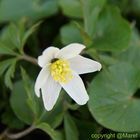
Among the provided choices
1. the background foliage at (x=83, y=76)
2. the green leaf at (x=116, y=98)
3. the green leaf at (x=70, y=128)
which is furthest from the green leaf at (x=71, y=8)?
the green leaf at (x=70, y=128)

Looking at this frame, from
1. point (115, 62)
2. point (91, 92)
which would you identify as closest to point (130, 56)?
point (115, 62)

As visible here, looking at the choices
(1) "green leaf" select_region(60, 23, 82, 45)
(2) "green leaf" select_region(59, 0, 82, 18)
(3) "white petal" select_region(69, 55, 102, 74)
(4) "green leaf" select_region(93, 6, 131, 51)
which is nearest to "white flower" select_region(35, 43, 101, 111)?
(3) "white petal" select_region(69, 55, 102, 74)

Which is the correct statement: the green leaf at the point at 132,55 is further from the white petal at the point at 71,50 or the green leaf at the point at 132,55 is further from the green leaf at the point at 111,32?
the white petal at the point at 71,50

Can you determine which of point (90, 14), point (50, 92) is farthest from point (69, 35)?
point (50, 92)

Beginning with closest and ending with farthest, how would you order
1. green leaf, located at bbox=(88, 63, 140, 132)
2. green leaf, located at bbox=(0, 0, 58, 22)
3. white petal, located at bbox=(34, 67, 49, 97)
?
1. white petal, located at bbox=(34, 67, 49, 97)
2. green leaf, located at bbox=(88, 63, 140, 132)
3. green leaf, located at bbox=(0, 0, 58, 22)

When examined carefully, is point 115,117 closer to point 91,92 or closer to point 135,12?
point 91,92

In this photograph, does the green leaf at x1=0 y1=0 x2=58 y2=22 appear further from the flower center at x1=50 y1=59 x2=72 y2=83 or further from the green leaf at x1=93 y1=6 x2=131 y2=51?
the flower center at x1=50 y1=59 x2=72 y2=83

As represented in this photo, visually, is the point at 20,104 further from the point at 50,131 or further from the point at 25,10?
the point at 25,10
